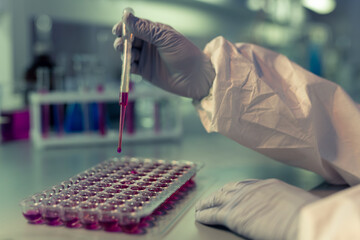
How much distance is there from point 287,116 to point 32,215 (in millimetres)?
719

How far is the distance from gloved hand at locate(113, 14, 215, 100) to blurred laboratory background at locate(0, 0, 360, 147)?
622mm

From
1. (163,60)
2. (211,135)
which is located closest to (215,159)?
(163,60)

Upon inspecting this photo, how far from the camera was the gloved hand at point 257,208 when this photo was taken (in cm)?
79

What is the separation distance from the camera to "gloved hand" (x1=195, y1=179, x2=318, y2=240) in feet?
2.58

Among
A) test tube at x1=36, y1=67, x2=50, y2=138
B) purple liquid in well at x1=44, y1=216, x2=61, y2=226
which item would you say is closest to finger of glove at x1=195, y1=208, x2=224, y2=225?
purple liquid in well at x1=44, y1=216, x2=61, y2=226

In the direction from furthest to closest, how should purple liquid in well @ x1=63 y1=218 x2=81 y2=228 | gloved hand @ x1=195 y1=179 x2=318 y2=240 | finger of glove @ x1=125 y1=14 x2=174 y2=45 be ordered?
finger of glove @ x1=125 y1=14 x2=174 y2=45
purple liquid in well @ x1=63 y1=218 x2=81 y2=228
gloved hand @ x1=195 y1=179 x2=318 y2=240

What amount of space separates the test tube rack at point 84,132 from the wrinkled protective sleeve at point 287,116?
757mm

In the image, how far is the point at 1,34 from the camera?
246 cm

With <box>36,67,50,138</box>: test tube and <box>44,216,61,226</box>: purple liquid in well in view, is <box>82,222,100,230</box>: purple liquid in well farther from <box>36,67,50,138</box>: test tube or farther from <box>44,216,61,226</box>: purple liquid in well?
<box>36,67,50,138</box>: test tube

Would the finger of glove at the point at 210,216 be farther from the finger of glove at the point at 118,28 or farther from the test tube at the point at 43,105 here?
the test tube at the point at 43,105

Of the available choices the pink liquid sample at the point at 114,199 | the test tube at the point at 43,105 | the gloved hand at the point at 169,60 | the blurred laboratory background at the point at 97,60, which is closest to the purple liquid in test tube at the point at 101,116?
the blurred laboratory background at the point at 97,60

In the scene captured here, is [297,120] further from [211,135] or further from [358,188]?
[211,135]

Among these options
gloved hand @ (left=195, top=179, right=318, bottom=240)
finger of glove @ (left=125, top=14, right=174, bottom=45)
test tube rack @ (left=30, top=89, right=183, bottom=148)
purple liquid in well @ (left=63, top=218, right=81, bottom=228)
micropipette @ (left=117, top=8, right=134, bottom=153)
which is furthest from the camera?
test tube rack @ (left=30, top=89, right=183, bottom=148)

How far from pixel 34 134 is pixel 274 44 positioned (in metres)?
3.82
